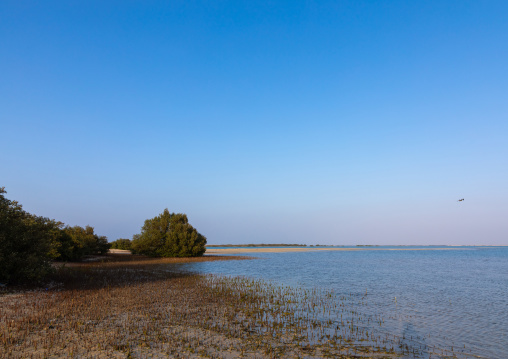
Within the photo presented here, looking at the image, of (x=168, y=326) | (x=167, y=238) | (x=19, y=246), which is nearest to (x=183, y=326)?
(x=168, y=326)

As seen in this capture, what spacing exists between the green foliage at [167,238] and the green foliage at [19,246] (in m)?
51.3

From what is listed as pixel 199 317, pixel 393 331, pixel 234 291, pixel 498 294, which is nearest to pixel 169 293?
pixel 234 291

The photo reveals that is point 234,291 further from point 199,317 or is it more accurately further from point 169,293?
point 199,317

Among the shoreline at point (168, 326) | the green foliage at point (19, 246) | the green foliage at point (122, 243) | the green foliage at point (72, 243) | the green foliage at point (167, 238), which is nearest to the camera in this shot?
the shoreline at point (168, 326)

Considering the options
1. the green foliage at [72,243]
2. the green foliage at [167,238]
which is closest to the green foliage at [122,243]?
the green foliage at [167,238]

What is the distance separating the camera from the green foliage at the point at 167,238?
7788 cm

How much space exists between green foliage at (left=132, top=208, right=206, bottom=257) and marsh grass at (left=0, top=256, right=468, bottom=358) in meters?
53.1

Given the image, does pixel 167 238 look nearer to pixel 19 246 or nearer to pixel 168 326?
pixel 19 246

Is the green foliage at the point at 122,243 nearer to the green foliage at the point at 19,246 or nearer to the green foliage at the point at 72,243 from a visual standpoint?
the green foliage at the point at 72,243

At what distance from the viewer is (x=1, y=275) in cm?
2419

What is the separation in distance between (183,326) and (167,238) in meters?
65.1

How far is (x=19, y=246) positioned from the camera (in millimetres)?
25516

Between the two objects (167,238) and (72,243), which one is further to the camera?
(167,238)

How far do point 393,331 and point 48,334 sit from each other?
16269mm
